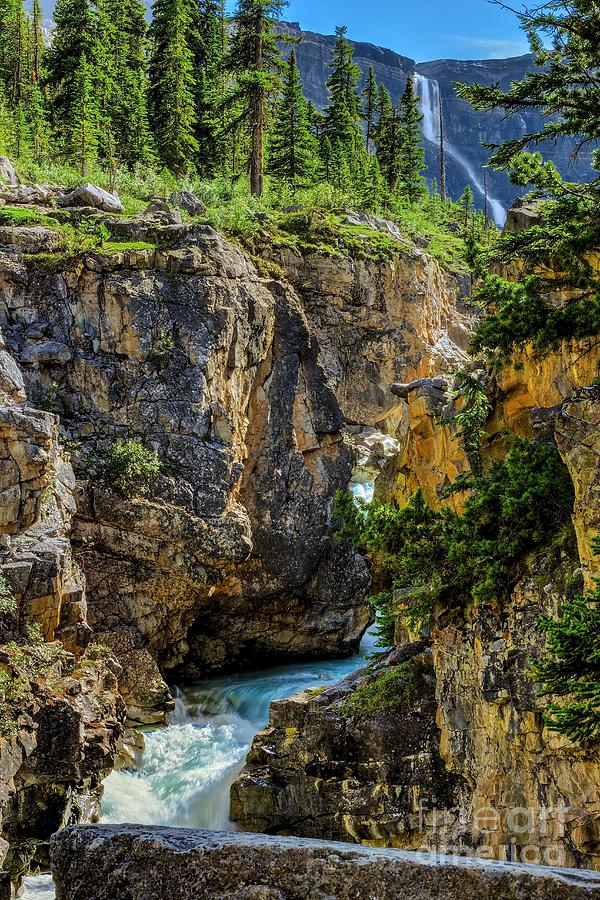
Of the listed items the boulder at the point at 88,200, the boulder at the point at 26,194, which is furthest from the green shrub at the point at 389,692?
the boulder at the point at 26,194

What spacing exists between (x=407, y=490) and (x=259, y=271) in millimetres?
16324

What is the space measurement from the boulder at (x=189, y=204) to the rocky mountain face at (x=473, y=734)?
20.1 m

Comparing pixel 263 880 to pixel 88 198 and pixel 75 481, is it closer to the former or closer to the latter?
pixel 75 481

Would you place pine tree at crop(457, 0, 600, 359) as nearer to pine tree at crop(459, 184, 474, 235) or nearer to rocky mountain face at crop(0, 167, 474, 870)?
rocky mountain face at crop(0, 167, 474, 870)

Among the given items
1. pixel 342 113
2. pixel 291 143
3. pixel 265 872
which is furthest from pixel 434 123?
pixel 265 872

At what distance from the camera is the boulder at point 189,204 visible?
34.3 metres

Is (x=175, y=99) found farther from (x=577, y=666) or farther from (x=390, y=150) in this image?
(x=577, y=666)

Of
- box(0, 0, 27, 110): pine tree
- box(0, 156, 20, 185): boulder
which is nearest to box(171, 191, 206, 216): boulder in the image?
box(0, 156, 20, 185): boulder

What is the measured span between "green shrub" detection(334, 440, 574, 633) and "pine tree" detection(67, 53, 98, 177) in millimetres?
31839

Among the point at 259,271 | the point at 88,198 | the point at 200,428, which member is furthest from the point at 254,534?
the point at 88,198

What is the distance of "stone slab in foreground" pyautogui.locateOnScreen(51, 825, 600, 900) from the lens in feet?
14.1

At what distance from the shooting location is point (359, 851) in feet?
14.8

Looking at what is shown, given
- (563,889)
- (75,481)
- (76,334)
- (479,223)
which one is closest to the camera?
(563,889)

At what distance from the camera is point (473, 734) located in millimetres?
13117
